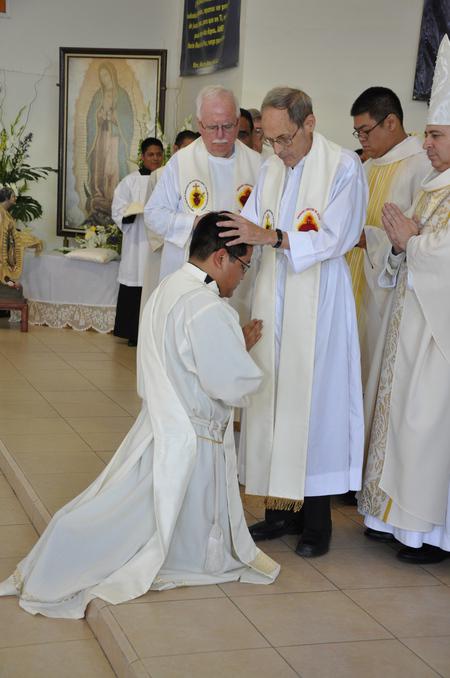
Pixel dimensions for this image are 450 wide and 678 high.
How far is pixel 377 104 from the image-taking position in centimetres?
495

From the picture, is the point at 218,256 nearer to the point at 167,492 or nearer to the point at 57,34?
the point at 167,492

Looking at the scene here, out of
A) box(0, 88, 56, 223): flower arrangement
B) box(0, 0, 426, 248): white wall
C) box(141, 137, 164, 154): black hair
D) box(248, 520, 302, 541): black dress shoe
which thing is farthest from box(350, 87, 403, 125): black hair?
box(0, 88, 56, 223): flower arrangement

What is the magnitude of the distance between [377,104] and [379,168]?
379 mm

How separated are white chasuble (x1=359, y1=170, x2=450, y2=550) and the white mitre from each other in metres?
0.24

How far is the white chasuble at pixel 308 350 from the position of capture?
4.09m

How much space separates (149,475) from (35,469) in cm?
171

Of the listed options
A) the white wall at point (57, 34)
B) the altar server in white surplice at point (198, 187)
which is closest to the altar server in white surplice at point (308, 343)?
the altar server in white surplice at point (198, 187)

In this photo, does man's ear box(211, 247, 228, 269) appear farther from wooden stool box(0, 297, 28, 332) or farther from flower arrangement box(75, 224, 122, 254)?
flower arrangement box(75, 224, 122, 254)

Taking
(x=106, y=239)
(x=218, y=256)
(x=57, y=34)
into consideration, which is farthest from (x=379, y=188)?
(x=57, y=34)

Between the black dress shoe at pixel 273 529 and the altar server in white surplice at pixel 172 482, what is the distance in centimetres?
47

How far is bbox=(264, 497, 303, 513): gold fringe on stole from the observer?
164 inches

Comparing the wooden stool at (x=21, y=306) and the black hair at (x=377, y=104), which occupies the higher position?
the black hair at (x=377, y=104)

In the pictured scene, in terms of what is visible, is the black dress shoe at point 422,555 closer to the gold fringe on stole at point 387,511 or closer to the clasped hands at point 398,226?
the gold fringe on stole at point 387,511

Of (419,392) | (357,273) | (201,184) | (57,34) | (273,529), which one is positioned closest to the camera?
(419,392)
